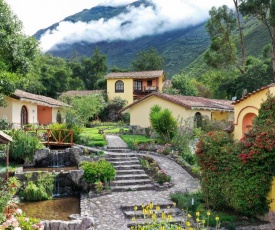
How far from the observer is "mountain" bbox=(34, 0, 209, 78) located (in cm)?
8232

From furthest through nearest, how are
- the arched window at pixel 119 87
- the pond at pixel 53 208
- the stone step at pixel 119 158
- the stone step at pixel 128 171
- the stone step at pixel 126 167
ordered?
the arched window at pixel 119 87, the stone step at pixel 119 158, the stone step at pixel 126 167, the stone step at pixel 128 171, the pond at pixel 53 208

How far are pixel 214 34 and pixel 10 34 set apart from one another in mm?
27235

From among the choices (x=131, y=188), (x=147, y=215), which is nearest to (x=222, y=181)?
(x=147, y=215)

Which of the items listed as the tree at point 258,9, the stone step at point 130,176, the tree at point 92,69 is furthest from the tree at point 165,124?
the tree at point 92,69

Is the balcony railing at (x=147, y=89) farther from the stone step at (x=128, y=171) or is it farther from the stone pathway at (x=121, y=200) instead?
the stone step at (x=128, y=171)

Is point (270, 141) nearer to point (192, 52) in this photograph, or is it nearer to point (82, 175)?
point (82, 175)

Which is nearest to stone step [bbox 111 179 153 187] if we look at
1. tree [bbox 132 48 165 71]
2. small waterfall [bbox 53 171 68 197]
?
small waterfall [bbox 53 171 68 197]

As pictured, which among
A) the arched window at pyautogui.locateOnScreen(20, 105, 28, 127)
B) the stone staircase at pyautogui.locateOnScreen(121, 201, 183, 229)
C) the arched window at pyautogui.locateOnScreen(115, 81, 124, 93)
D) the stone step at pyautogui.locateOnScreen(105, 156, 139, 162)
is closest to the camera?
the stone staircase at pyautogui.locateOnScreen(121, 201, 183, 229)

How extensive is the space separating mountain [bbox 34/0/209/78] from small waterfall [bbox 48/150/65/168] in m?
55.0

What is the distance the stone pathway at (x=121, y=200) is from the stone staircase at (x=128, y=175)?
1.64 feet

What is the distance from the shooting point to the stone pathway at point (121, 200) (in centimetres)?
1133

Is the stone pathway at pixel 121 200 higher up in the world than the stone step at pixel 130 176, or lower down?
lower down

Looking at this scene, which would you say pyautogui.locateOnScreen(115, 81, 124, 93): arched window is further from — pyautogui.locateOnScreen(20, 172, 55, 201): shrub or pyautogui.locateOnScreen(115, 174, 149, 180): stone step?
pyautogui.locateOnScreen(20, 172, 55, 201): shrub

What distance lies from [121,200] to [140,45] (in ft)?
382
